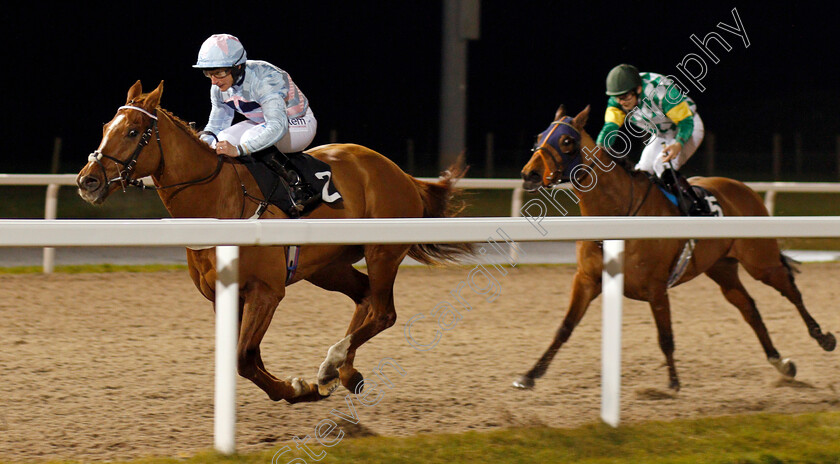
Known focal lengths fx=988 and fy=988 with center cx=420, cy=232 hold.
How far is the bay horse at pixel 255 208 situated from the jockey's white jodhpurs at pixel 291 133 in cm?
12

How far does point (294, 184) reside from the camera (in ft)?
13.2

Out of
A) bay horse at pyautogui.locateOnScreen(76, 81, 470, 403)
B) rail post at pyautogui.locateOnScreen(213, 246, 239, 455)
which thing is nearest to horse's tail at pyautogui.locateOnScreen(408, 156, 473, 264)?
bay horse at pyautogui.locateOnScreen(76, 81, 470, 403)

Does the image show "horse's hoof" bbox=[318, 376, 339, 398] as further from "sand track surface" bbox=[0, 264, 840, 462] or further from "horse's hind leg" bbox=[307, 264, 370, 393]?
"horse's hind leg" bbox=[307, 264, 370, 393]

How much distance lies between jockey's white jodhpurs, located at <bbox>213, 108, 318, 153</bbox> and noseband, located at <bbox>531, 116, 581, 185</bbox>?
106 cm

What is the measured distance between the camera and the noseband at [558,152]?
4539 mm

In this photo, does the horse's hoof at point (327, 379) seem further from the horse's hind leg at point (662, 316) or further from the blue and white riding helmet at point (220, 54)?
the horse's hind leg at point (662, 316)

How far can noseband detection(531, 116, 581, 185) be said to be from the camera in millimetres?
4539

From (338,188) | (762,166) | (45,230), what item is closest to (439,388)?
(338,188)

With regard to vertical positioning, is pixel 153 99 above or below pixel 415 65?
below

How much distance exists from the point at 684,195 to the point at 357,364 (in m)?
1.85

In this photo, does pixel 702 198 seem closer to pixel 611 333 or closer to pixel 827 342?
pixel 827 342

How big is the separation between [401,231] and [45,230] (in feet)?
3.24

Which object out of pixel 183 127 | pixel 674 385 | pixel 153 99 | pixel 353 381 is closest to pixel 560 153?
pixel 674 385

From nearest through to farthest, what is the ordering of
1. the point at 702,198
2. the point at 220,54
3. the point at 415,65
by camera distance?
1. the point at 220,54
2. the point at 702,198
3. the point at 415,65
